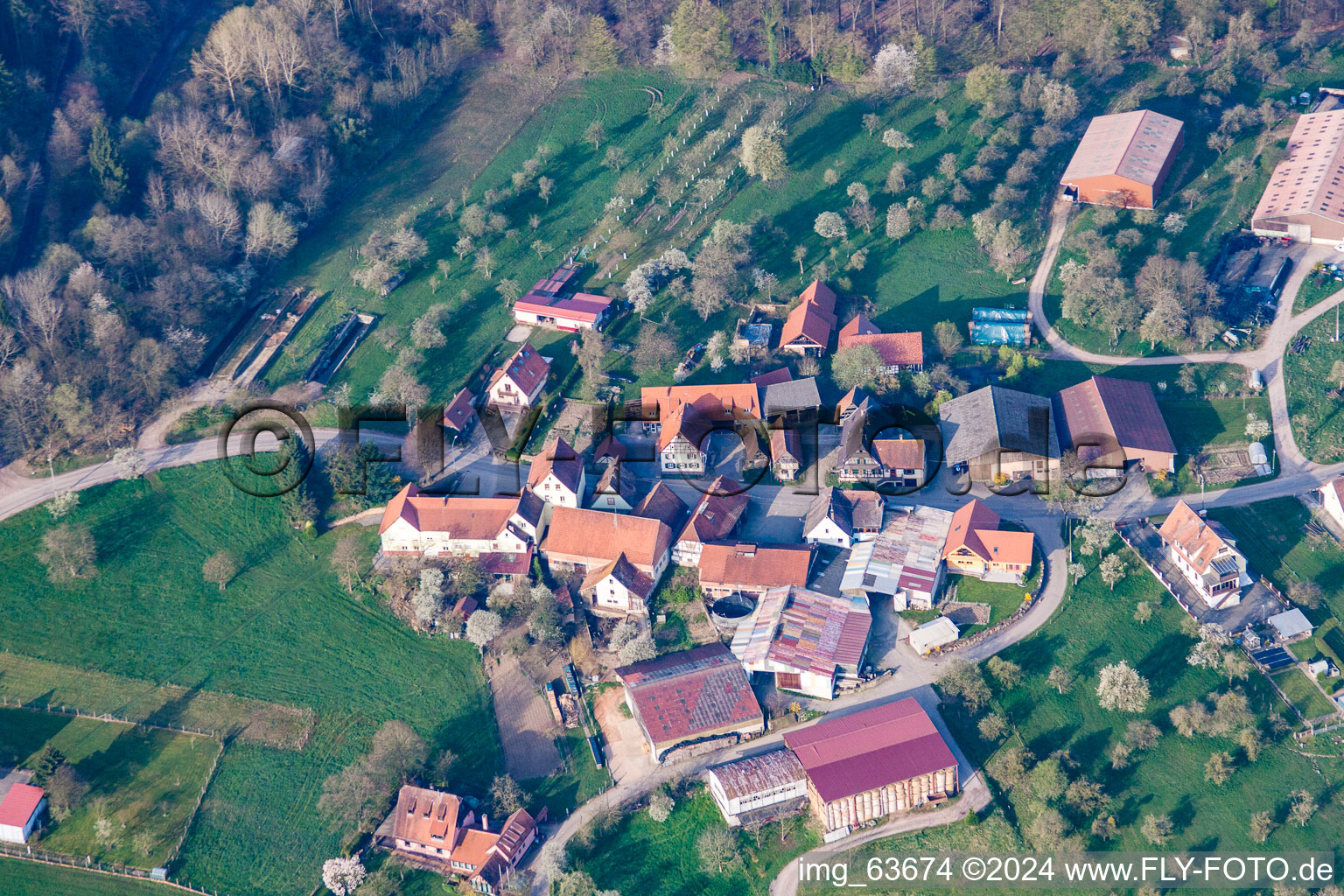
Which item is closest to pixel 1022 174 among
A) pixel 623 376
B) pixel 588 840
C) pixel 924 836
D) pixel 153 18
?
pixel 623 376

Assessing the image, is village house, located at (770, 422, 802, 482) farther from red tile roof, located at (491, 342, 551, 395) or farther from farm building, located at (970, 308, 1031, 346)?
red tile roof, located at (491, 342, 551, 395)

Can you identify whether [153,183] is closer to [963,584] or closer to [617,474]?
[617,474]

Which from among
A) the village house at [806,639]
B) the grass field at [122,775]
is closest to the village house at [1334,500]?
the village house at [806,639]

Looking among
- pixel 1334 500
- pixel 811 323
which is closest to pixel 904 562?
pixel 811 323

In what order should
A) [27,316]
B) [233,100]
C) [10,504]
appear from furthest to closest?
1. [233,100]
2. [27,316]
3. [10,504]

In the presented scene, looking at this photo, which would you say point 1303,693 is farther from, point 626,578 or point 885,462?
point 626,578

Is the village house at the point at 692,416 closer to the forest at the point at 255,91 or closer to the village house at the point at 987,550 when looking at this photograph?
the village house at the point at 987,550

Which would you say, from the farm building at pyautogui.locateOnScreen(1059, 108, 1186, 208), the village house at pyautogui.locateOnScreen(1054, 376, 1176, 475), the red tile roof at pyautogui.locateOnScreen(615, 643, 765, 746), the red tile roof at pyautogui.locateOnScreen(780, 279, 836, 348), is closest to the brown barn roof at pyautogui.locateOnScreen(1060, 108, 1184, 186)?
the farm building at pyautogui.locateOnScreen(1059, 108, 1186, 208)
